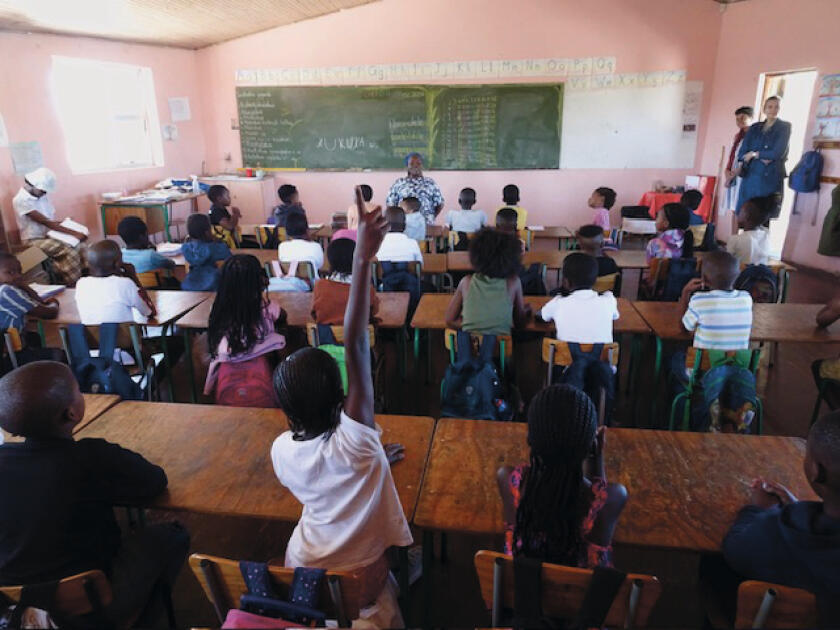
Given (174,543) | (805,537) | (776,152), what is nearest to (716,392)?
(805,537)

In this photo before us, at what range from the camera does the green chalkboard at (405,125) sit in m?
7.61

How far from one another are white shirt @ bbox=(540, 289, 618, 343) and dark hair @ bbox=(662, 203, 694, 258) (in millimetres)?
1990

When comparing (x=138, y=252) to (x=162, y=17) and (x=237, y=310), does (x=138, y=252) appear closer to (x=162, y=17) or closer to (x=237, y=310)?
(x=237, y=310)

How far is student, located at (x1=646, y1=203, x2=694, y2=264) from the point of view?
4359mm

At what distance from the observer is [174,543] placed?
1.71 meters

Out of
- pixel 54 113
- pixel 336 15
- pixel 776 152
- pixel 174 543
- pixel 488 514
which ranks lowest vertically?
pixel 174 543

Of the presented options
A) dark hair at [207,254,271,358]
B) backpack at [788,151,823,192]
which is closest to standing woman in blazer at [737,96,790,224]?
backpack at [788,151,823,192]

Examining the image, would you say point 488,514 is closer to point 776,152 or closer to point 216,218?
point 216,218

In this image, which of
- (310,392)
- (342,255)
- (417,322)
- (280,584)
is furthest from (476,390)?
(280,584)

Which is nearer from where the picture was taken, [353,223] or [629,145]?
[353,223]

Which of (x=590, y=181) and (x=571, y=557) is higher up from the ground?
(x=590, y=181)

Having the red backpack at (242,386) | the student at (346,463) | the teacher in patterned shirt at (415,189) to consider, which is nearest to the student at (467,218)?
the teacher in patterned shirt at (415,189)

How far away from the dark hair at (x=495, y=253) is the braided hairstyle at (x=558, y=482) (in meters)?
1.55

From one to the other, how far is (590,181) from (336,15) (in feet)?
12.9
